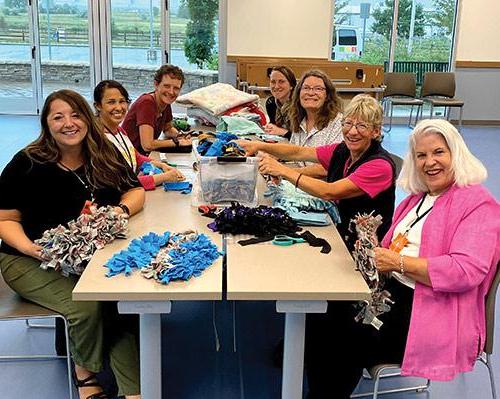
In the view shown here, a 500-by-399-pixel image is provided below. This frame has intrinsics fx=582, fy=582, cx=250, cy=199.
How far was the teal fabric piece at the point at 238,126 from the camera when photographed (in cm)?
391

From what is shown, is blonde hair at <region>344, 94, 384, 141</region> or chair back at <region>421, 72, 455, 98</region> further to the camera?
chair back at <region>421, 72, 455, 98</region>

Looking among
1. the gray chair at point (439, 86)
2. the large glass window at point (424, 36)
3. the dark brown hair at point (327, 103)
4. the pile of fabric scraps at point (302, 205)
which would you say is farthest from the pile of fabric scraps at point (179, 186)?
the large glass window at point (424, 36)

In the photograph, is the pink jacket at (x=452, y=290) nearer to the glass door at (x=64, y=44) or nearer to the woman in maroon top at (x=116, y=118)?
the woman in maroon top at (x=116, y=118)

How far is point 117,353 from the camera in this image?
205 cm

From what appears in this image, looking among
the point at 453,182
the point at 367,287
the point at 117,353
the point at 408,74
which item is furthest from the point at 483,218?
the point at 408,74

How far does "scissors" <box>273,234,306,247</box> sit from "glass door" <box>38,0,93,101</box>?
7.00 m

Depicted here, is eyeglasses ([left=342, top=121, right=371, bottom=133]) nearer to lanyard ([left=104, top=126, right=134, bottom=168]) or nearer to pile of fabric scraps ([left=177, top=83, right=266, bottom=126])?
lanyard ([left=104, top=126, right=134, bottom=168])

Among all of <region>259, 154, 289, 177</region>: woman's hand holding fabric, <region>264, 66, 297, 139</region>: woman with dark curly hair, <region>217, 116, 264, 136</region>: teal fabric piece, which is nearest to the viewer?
<region>259, 154, 289, 177</region>: woman's hand holding fabric

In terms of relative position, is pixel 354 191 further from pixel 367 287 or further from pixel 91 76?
pixel 91 76

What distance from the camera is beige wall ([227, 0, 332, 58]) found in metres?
8.38

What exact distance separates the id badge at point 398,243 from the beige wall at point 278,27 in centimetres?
695

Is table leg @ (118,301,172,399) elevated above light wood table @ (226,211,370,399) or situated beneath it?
situated beneath

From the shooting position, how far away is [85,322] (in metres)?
1.99

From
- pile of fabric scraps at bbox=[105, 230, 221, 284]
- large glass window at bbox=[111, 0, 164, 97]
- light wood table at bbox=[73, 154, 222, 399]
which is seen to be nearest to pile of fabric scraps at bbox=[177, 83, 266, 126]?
light wood table at bbox=[73, 154, 222, 399]
